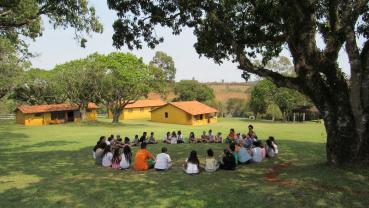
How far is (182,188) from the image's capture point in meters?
11.2

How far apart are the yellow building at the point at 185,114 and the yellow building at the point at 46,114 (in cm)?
1427

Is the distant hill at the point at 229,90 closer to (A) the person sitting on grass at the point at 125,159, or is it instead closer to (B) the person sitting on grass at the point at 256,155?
(B) the person sitting on grass at the point at 256,155

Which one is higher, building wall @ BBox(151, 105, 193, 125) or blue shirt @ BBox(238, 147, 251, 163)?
building wall @ BBox(151, 105, 193, 125)

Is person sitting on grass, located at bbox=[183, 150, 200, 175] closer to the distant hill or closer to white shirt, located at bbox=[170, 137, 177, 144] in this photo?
white shirt, located at bbox=[170, 137, 177, 144]

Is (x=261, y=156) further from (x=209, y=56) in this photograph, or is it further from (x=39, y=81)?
(x=39, y=81)

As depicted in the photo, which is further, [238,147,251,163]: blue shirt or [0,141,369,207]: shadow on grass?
[238,147,251,163]: blue shirt

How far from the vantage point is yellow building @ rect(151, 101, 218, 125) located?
5563 centimetres

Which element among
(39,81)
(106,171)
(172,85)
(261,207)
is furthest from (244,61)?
(172,85)

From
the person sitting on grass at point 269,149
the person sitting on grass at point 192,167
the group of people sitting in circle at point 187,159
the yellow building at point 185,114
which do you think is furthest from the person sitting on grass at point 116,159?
the yellow building at point 185,114

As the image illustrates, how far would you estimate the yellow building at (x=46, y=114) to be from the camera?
53.6m

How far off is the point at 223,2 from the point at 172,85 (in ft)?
247

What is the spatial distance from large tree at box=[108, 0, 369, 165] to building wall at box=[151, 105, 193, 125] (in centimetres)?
4040

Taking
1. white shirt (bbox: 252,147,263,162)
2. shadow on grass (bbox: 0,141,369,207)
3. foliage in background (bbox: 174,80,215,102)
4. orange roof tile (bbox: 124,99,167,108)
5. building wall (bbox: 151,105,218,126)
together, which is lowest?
shadow on grass (bbox: 0,141,369,207)

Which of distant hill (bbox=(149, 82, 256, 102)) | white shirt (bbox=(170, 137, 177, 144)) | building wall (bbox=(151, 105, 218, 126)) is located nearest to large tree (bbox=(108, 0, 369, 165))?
white shirt (bbox=(170, 137, 177, 144))
